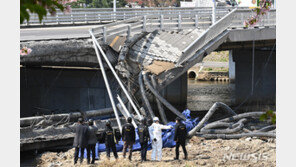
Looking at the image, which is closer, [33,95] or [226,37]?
[226,37]

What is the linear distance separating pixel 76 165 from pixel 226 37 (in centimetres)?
1180

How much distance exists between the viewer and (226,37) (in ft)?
80.4

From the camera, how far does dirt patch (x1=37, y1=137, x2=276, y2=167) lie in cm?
1550

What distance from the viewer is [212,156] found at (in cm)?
1688

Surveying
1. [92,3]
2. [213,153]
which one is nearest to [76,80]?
[213,153]

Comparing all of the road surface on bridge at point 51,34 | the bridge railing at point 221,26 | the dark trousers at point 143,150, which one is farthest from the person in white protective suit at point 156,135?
the road surface on bridge at point 51,34

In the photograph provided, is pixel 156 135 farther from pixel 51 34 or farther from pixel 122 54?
pixel 51 34

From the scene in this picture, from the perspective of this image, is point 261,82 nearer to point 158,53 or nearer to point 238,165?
point 158,53

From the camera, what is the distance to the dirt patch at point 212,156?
610 inches

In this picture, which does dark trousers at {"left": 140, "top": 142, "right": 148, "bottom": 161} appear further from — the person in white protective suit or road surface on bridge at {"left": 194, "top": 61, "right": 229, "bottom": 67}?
road surface on bridge at {"left": 194, "top": 61, "right": 229, "bottom": 67}

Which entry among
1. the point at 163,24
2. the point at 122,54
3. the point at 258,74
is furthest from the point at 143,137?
the point at 258,74

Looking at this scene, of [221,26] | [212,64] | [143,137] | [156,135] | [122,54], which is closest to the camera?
[143,137]

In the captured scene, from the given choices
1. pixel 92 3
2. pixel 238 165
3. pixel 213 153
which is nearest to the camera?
pixel 238 165

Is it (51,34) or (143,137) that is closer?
(143,137)
